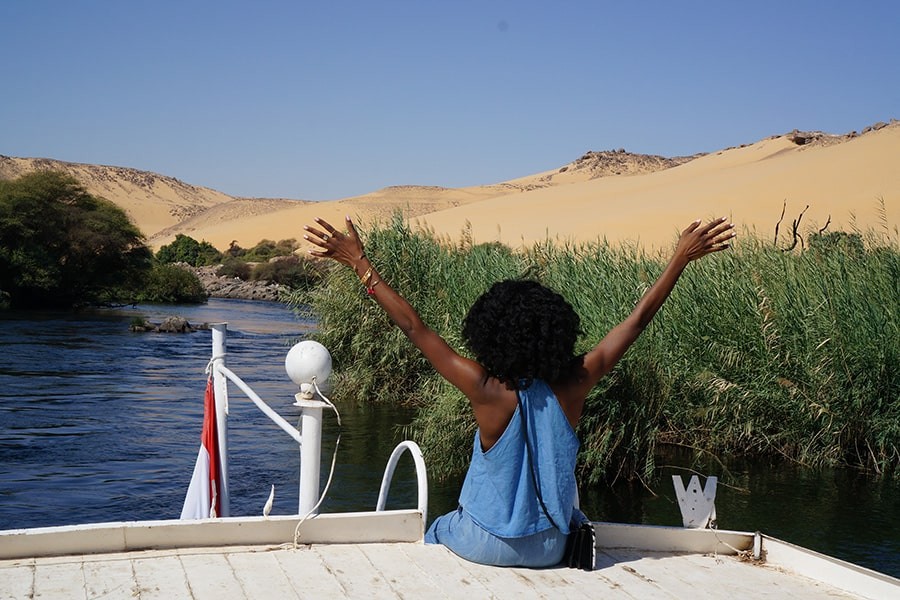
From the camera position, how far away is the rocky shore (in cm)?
4847

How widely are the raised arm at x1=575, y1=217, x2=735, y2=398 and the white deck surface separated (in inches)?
33.3

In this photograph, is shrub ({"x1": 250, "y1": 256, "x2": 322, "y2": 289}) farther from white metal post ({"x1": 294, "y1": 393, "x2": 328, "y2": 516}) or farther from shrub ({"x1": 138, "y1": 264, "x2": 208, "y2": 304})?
white metal post ({"x1": 294, "y1": 393, "x2": 328, "y2": 516})

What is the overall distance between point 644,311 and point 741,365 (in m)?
7.97

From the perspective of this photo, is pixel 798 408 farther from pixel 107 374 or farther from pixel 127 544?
pixel 107 374

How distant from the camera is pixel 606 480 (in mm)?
10805

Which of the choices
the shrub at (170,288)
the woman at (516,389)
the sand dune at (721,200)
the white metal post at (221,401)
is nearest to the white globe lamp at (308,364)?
the woman at (516,389)

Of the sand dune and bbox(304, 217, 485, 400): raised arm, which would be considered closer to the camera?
bbox(304, 217, 485, 400): raised arm

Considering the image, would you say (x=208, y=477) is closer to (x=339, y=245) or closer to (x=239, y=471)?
(x=339, y=245)

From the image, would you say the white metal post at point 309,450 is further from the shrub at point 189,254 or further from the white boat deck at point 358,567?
the shrub at point 189,254

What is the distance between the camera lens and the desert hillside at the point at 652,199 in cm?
4566

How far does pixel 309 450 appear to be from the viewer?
473 cm

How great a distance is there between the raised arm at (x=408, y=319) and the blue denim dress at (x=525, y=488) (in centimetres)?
24

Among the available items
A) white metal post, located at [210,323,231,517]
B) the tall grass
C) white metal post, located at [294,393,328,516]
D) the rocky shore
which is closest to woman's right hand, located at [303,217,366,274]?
white metal post, located at [294,393,328,516]

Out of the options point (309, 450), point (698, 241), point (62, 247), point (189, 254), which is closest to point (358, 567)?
point (309, 450)
